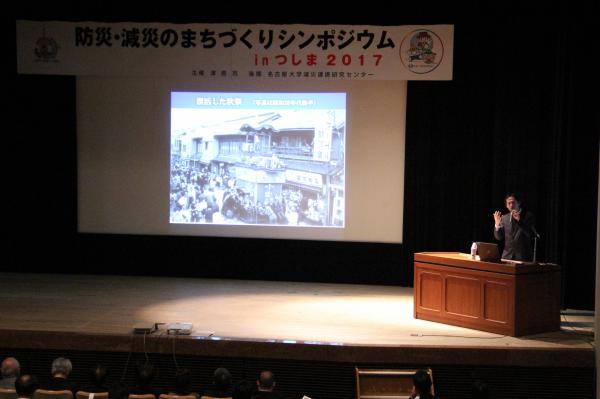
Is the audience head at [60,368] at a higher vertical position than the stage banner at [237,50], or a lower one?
lower

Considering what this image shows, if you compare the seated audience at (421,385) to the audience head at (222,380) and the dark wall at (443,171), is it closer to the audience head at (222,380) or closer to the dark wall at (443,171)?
the audience head at (222,380)

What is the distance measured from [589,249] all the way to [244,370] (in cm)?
387

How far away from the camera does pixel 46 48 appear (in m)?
7.94

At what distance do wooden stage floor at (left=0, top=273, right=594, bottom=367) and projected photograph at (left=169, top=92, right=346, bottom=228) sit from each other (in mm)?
936

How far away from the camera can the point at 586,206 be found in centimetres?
685

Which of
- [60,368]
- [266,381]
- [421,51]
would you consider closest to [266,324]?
[266,381]

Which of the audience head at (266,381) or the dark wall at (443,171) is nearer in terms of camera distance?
the audience head at (266,381)

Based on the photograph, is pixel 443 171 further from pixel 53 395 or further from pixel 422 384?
pixel 53 395

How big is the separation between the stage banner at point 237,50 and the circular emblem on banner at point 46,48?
0.04 ft

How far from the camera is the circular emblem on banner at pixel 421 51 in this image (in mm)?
7453

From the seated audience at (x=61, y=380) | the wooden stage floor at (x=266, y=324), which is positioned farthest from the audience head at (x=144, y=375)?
the wooden stage floor at (x=266, y=324)

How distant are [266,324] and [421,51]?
143 inches

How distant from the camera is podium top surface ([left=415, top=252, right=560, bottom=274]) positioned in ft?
17.9

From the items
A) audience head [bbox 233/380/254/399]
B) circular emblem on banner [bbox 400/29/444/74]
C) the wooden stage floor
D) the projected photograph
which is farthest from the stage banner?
audience head [bbox 233/380/254/399]
